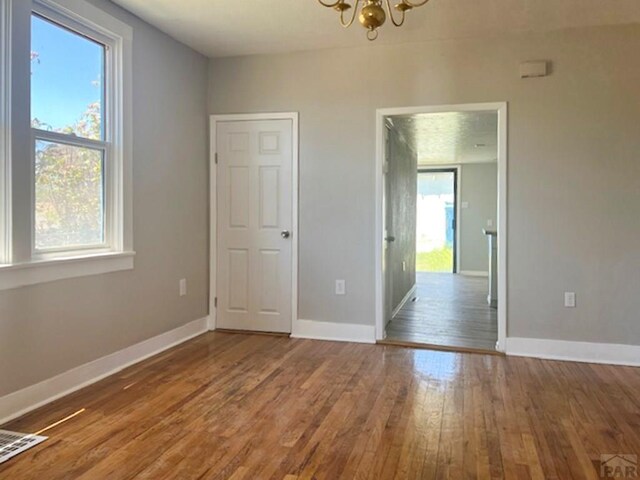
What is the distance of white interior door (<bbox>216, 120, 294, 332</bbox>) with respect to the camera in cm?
431

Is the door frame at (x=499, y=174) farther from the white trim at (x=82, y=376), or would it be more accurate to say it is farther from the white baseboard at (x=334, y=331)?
the white trim at (x=82, y=376)

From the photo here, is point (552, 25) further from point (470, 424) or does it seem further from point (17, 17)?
point (17, 17)

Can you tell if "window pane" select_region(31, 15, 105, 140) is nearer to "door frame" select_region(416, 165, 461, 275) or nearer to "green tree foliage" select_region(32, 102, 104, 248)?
"green tree foliage" select_region(32, 102, 104, 248)

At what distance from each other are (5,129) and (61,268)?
83 centimetres

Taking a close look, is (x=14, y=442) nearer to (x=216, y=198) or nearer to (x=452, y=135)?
(x=216, y=198)

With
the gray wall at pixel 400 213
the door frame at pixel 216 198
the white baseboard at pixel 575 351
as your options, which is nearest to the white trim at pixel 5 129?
the door frame at pixel 216 198

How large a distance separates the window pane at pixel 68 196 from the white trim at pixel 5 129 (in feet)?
0.68

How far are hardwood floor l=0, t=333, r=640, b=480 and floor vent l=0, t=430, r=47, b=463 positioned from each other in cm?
5

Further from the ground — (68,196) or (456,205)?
(456,205)

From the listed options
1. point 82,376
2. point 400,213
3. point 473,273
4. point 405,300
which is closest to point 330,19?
point 400,213

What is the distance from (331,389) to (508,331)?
1648 millimetres

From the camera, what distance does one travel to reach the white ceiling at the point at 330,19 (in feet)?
10.6

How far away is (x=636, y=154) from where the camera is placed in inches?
139

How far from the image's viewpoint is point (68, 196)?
9.73 ft
